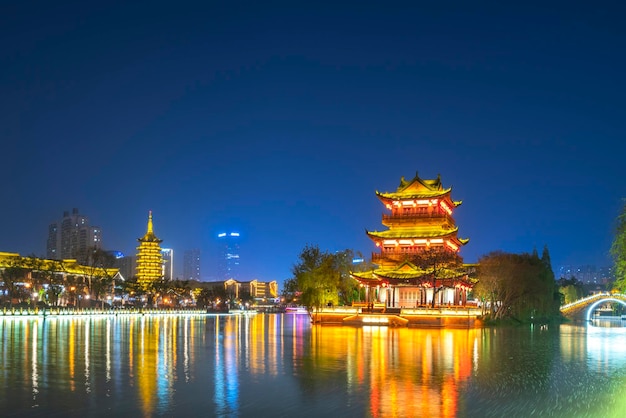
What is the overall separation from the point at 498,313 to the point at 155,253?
109 meters

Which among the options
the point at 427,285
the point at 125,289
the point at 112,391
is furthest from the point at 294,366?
the point at 125,289

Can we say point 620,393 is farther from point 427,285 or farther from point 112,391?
point 427,285

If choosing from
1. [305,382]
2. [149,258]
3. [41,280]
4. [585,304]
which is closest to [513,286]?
[585,304]

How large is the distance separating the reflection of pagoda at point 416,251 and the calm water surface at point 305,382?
34.2 m

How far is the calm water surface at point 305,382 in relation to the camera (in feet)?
56.1

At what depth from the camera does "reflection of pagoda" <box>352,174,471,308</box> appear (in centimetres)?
7056

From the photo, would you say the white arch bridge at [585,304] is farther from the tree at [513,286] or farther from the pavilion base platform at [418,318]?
the pavilion base platform at [418,318]

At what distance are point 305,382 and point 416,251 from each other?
183 feet

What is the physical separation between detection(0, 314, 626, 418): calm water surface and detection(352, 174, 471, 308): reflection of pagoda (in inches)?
1347

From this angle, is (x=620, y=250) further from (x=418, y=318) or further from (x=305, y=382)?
(x=418, y=318)

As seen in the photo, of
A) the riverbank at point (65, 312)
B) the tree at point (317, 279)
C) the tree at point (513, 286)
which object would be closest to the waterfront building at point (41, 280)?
the riverbank at point (65, 312)

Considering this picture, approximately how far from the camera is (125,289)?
469 feet

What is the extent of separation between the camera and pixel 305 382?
22000mm

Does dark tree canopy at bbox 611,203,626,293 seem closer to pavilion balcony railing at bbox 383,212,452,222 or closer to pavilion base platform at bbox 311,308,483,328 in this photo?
pavilion base platform at bbox 311,308,483,328
